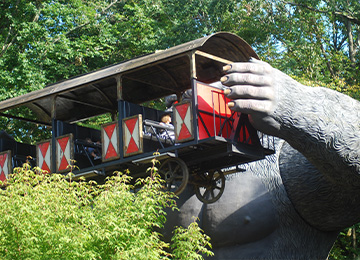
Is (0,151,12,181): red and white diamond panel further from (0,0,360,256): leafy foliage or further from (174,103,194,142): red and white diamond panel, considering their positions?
(0,0,360,256): leafy foliage

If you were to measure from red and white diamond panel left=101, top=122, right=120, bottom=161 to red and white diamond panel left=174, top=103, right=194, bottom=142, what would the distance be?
4.27 feet

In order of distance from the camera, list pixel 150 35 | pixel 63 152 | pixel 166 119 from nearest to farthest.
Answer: pixel 166 119 → pixel 63 152 → pixel 150 35

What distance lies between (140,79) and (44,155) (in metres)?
2.15

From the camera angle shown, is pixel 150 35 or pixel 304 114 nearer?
pixel 304 114

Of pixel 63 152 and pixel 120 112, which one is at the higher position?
pixel 120 112

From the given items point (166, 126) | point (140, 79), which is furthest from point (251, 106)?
point (140, 79)

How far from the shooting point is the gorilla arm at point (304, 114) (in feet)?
Result: 28.4

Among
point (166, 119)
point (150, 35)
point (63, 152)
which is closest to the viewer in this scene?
point (166, 119)

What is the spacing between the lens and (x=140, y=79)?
12070 mm

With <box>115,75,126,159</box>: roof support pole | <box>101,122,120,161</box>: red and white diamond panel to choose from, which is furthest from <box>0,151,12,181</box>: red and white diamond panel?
<box>115,75,126,159</box>: roof support pole

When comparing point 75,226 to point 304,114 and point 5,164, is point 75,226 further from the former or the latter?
point 5,164

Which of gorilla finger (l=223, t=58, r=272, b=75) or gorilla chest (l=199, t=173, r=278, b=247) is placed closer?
gorilla finger (l=223, t=58, r=272, b=75)

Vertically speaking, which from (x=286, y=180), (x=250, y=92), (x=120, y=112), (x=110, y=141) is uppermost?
(x=120, y=112)

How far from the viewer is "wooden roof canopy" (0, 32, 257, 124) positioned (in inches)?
411
